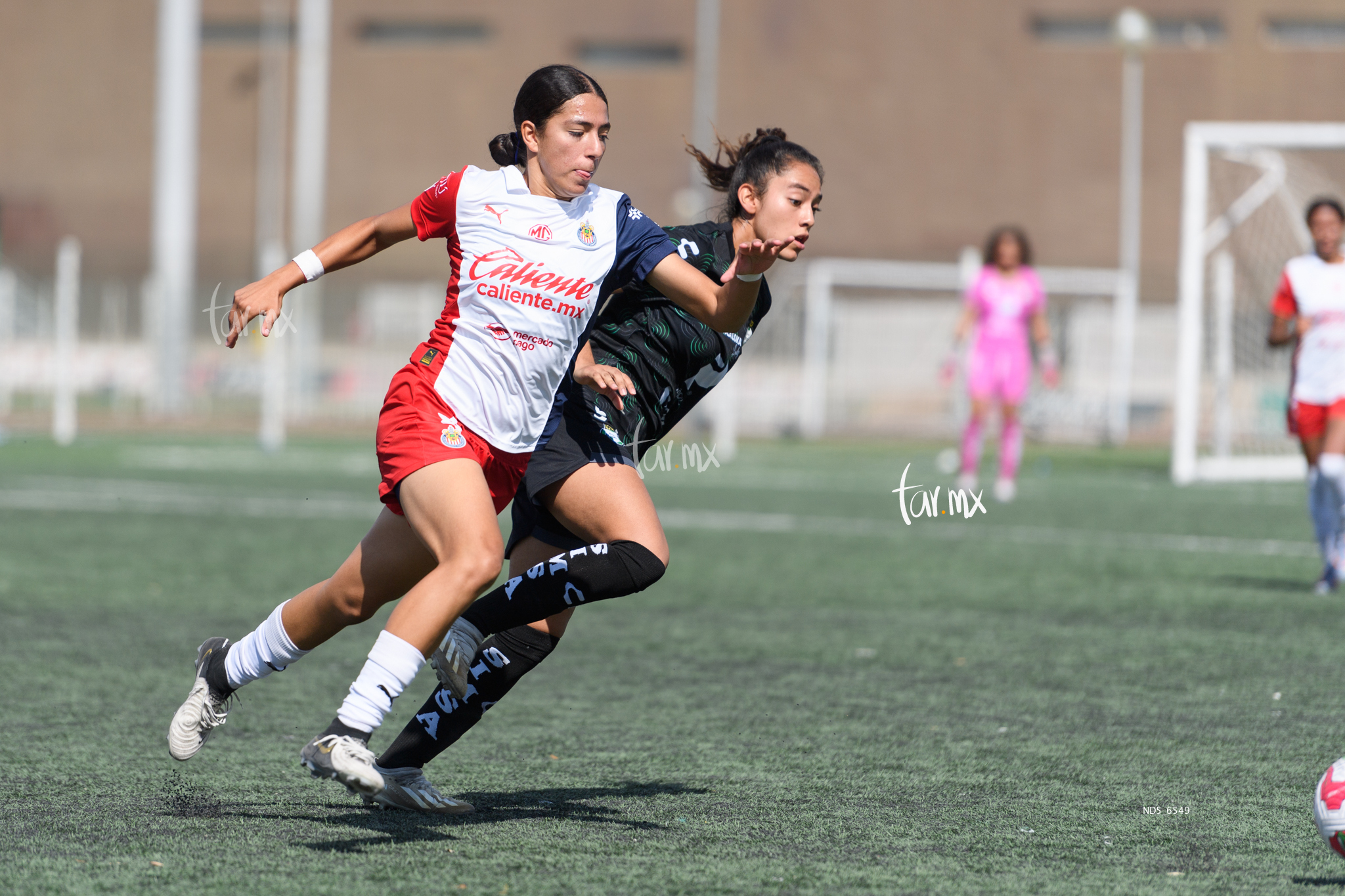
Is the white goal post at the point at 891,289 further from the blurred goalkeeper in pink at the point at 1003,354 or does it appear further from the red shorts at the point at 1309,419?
the red shorts at the point at 1309,419

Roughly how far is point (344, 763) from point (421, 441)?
2.82 ft

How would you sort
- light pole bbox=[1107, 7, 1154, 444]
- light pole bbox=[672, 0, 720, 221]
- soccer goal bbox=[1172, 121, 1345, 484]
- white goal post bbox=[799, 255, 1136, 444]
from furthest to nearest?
light pole bbox=[672, 0, 720, 221] → light pole bbox=[1107, 7, 1154, 444] → white goal post bbox=[799, 255, 1136, 444] → soccer goal bbox=[1172, 121, 1345, 484]

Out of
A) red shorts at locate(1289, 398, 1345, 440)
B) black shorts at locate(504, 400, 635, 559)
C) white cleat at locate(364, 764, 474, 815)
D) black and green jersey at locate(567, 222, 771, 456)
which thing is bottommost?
white cleat at locate(364, 764, 474, 815)

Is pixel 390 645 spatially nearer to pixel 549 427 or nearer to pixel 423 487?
pixel 423 487

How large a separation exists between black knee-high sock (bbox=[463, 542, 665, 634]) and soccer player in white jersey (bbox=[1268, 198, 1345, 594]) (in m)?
5.72

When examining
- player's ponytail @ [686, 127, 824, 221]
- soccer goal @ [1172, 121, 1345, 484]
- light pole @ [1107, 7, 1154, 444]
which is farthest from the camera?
light pole @ [1107, 7, 1154, 444]

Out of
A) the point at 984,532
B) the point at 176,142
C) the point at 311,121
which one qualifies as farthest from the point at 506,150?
the point at 311,121

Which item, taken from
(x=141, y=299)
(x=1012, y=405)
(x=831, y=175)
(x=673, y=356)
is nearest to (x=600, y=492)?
(x=673, y=356)

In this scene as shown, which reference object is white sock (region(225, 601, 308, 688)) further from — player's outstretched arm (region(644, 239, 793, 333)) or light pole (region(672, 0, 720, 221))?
light pole (region(672, 0, 720, 221))

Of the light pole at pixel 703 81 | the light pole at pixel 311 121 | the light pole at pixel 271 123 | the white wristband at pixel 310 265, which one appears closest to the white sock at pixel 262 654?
the white wristband at pixel 310 265

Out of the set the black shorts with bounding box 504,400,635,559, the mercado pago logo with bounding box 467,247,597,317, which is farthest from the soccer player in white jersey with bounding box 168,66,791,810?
the black shorts with bounding box 504,400,635,559

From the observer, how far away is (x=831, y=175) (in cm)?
3778

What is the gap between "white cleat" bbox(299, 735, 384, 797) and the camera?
3.60 meters

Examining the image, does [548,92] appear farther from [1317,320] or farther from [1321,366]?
[1317,320]
